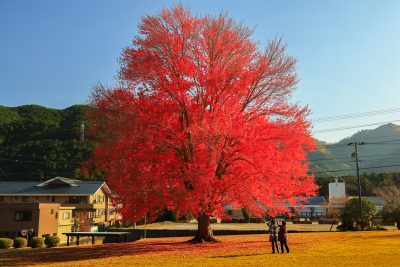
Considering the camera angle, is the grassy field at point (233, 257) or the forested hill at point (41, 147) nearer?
the grassy field at point (233, 257)

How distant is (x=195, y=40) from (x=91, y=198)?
50481 millimetres

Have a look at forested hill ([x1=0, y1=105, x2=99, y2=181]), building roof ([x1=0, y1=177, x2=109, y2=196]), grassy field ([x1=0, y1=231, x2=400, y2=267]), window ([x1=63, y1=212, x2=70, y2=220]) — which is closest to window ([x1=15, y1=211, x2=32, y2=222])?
window ([x1=63, y1=212, x2=70, y2=220])

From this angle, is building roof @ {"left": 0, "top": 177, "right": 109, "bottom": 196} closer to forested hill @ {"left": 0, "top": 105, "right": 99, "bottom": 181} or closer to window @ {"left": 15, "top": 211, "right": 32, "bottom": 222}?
window @ {"left": 15, "top": 211, "right": 32, "bottom": 222}

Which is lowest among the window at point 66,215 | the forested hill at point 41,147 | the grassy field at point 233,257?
the window at point 66,215

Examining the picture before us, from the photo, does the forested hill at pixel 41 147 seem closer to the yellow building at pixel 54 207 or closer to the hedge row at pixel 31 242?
the yellow building at pixel 54 207

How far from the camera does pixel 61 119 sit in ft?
400

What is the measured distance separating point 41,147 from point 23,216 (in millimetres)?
51093

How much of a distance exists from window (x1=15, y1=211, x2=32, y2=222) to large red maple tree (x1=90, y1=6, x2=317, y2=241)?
112ft

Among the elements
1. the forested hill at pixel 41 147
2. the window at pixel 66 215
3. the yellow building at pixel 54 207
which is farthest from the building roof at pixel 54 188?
the forested hill at pixel 41 147

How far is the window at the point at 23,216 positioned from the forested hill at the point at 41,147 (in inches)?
1420

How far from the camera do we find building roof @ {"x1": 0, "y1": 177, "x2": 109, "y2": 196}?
222 ft

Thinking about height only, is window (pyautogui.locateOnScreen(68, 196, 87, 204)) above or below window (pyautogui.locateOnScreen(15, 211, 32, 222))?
above

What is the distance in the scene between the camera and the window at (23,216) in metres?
51.9

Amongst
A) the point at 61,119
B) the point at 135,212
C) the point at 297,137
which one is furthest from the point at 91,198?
the point at 61,119
